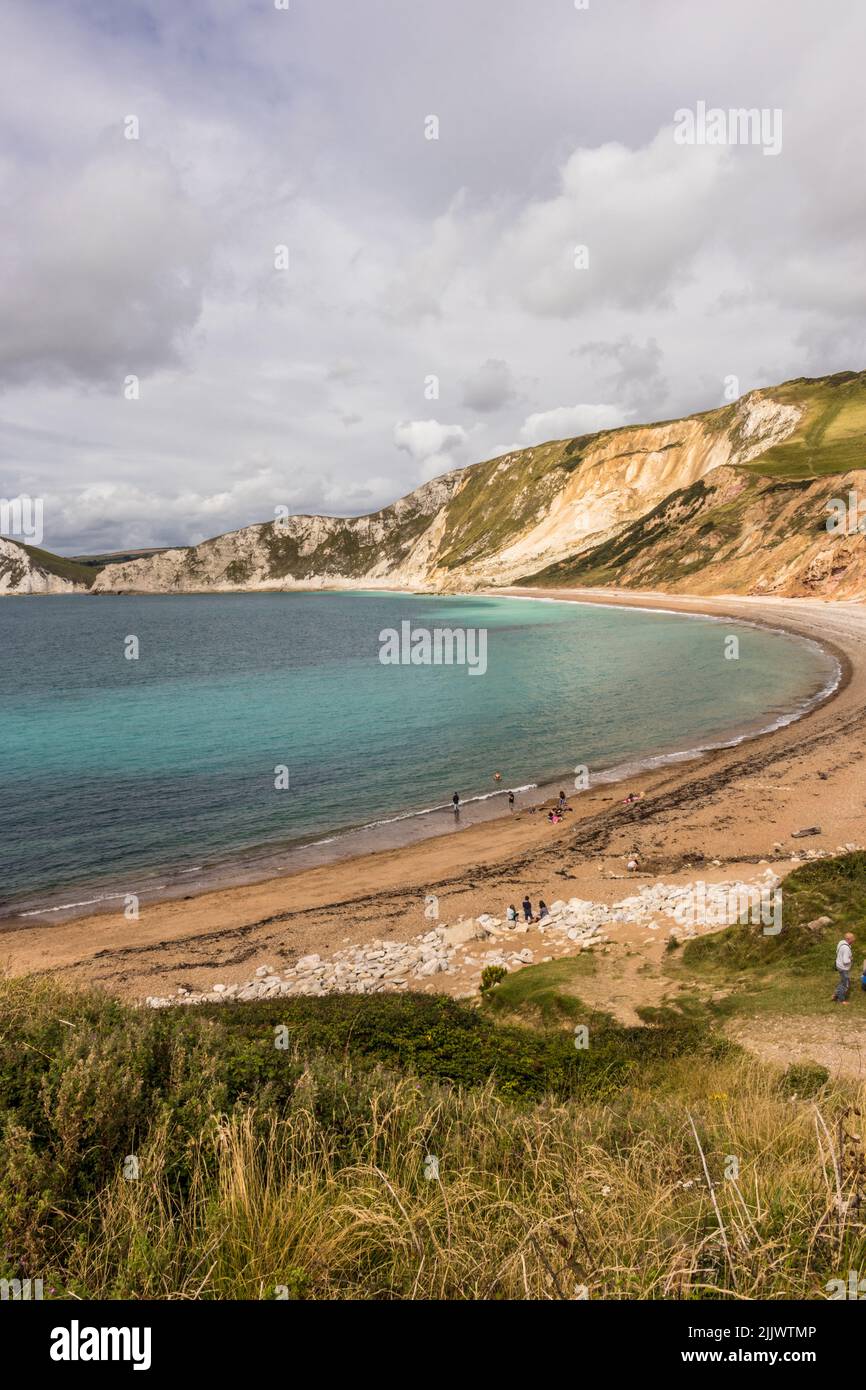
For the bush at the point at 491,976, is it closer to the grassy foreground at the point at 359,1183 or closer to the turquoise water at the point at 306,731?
the grassy foreground at the point at 359,1183

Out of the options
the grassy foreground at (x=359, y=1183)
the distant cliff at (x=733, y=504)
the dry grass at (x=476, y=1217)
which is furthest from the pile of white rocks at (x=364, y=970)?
the distant cliff at (x=733, y=504)

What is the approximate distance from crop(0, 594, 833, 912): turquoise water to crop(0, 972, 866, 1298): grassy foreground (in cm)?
2225

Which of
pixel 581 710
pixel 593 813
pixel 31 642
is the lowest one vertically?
pixel 593 813

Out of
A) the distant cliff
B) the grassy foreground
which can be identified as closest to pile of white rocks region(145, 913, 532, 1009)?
the grassy foreground

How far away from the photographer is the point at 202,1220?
421 cm

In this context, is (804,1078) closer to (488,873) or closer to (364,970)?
(364,970)

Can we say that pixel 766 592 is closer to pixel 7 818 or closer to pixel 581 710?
pixel 581 710

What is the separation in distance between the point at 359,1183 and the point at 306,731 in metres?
43.6

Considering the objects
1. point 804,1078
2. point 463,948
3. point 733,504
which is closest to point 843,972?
point 804,1078

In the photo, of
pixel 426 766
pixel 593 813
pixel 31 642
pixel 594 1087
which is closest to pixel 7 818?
pixel 426 766

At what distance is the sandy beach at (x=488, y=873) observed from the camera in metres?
20.7

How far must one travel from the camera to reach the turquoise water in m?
30.4

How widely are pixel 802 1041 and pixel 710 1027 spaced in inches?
62.9

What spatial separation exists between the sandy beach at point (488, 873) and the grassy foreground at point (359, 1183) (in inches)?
452
